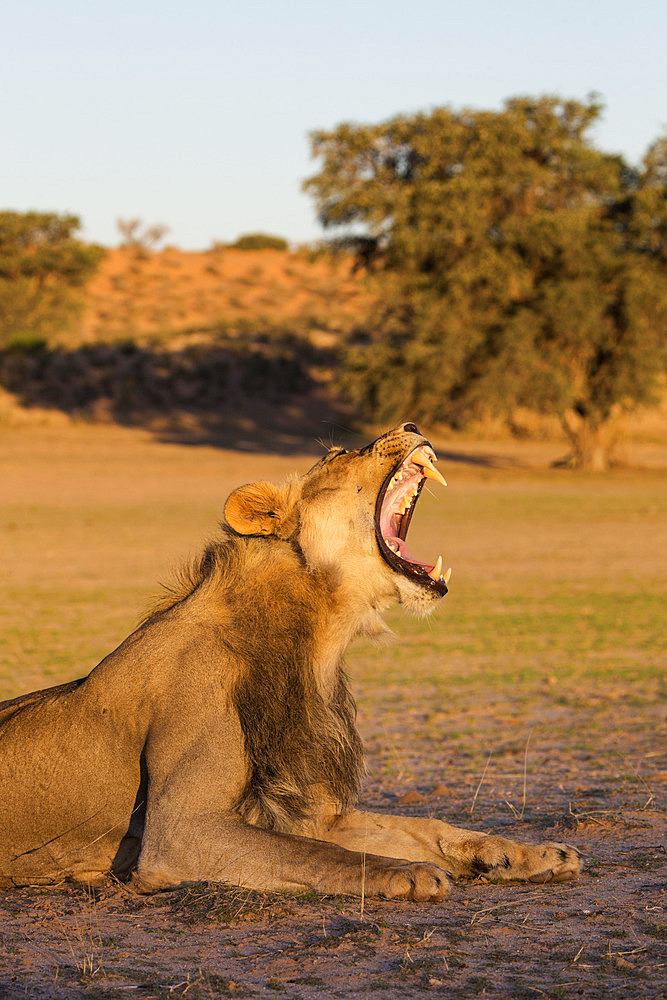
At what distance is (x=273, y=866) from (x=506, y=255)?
97.9 feet

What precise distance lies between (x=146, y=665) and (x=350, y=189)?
29.7 m

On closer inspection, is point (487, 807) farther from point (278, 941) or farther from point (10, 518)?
point (10, 518)

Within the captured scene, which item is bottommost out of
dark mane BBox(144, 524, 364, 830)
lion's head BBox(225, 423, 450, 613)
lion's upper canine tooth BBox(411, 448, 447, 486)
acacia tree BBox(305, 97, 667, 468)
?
dark mane BBox(144, 524, 364, 830)

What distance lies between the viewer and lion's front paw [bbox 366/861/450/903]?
14.0ft

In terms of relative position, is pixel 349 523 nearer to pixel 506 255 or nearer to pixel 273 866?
pixel 273 866

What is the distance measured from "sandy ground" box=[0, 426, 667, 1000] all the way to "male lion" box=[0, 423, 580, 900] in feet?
0.40

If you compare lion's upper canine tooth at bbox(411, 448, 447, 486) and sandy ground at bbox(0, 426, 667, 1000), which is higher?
lion's upper canine tooth at bbox(411, 448, 447, 486)

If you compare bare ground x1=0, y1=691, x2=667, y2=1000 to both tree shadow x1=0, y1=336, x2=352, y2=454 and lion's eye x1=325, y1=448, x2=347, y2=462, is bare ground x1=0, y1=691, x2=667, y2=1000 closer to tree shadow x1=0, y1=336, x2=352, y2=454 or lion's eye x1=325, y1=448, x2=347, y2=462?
lion's eye x1=325, y1=448, x2=347, y2=462

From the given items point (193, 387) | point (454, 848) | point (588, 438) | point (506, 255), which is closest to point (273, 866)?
point (454, 848)

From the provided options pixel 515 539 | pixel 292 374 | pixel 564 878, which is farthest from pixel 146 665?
pixel 292 374

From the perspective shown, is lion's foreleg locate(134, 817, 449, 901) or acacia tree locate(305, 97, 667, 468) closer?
lion's foreleg locate(134, 817, 449, 901)

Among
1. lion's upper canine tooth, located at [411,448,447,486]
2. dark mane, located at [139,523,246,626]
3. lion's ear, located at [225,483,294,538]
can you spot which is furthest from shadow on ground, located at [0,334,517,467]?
lion's ear, located at [225,483,294,538]

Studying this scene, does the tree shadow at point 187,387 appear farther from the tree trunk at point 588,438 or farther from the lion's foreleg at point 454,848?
the lion's foreleg at point 454,848

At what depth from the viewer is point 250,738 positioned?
462cm
